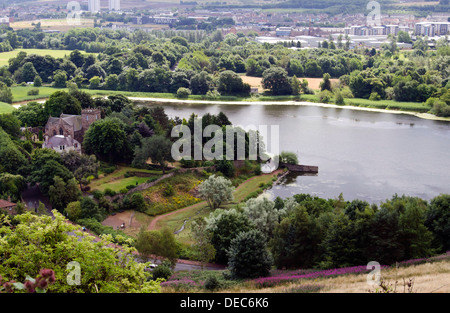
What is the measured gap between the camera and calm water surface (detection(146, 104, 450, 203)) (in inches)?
898

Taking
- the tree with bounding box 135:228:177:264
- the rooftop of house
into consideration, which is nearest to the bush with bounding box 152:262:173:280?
the tree with bounding box 135:228:177:264

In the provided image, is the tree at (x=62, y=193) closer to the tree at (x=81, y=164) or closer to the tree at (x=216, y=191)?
the tree at (x=81, y=164)

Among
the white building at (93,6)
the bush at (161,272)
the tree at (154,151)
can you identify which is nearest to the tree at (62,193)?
the tree at (154,151)

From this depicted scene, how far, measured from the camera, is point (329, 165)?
25.8 metres

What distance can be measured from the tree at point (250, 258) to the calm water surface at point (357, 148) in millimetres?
8629

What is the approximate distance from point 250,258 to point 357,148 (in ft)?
56.1

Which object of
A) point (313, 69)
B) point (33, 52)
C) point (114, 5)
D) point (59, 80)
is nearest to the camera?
point (59, 80)

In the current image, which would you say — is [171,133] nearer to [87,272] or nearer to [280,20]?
[87,272]

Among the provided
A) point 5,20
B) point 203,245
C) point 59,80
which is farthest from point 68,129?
point 5,20

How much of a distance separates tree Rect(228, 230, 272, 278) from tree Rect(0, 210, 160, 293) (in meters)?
4.78

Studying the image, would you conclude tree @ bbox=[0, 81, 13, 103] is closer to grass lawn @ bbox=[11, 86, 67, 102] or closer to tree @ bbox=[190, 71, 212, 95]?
grass lawn @ bbox=[11, 86, 67, 102]

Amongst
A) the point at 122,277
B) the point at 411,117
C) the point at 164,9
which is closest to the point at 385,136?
the point at 411,117

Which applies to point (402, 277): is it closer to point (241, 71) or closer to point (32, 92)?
point (32, 92)

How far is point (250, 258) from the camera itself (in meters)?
13.2
